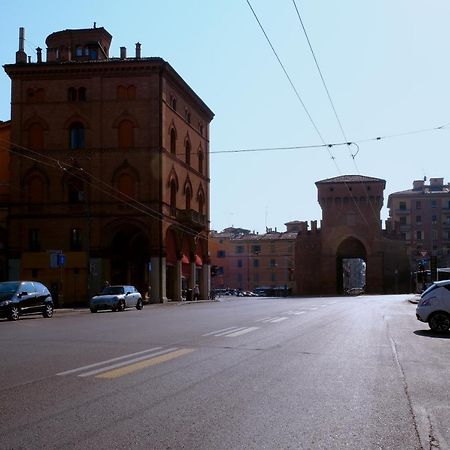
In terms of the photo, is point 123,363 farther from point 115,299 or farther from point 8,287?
point 115,299

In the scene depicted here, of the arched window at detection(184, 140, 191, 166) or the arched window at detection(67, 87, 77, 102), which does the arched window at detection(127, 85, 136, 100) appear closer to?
the arched window at detection(67, 87, 77, 102)

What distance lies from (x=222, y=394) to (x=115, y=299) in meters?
28.9

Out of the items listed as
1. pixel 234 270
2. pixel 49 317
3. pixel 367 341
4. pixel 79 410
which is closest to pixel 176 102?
pixel 49 317

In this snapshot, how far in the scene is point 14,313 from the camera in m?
26.2

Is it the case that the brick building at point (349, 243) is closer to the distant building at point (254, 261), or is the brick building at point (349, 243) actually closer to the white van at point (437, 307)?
the distant building at point (254, 261)

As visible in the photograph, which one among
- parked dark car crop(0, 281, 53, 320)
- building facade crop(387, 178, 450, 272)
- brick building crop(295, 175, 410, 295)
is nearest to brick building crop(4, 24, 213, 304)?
parked dark car crop(0, 281, 53, 320)

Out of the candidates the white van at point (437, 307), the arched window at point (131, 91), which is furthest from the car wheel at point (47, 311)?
the arched window at point (131, 91)

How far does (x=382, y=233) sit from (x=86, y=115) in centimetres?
5419

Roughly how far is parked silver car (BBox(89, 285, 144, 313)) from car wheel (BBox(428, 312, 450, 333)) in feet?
68.3

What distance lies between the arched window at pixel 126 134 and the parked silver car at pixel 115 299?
642 inches

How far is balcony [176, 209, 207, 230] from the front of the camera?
55928 millimetres

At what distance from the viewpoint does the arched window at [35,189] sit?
2047 inches

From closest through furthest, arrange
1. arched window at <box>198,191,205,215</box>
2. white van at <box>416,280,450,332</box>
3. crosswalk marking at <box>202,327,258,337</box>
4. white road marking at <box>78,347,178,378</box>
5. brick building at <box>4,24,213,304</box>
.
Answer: white road marking at <box>78,347,178,378</box>, crosswalk marking at <box>202,327,258,337</box>, white van at <box>416,280,450,332</box>, brick building at <box>4,24,213,304</box>, arched window at <box>198,191,205,215</box>

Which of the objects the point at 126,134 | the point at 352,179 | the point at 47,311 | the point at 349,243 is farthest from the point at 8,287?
the point at 349,243
